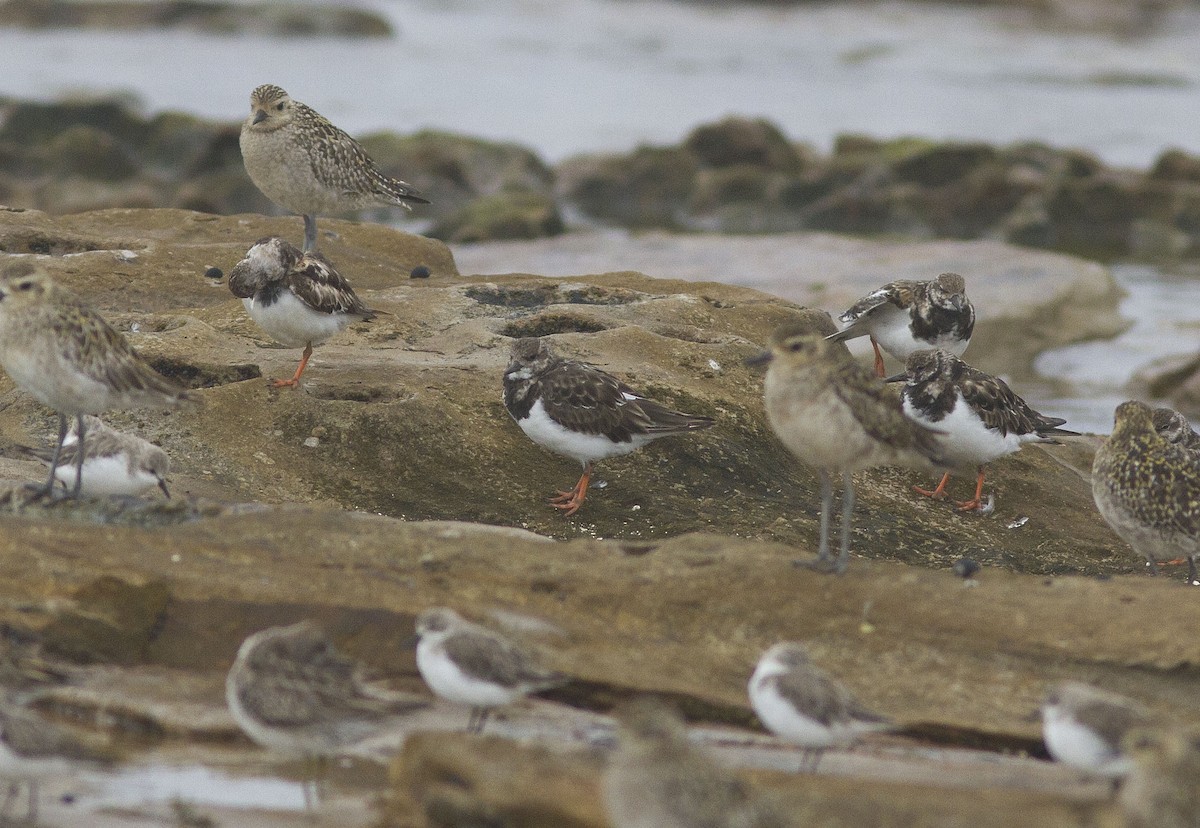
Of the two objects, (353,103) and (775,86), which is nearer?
(353,103)

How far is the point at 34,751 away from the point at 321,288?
19.2 ft

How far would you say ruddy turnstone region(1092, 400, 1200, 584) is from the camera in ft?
32.9

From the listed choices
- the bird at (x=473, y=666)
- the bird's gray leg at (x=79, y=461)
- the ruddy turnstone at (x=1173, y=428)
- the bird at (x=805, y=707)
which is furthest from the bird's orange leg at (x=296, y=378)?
the ruddy turnstone at (x=1173, y=428)

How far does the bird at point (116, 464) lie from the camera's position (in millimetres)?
9742

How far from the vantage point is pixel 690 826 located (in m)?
5.58

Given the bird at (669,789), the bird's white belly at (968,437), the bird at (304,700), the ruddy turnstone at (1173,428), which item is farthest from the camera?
the ruddy turnstone at (1173,428)

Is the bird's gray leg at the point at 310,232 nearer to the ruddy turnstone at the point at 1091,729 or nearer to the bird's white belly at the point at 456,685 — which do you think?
the bird's white belly at the point at 456,685

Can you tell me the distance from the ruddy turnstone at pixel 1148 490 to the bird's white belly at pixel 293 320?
5513 millimetres

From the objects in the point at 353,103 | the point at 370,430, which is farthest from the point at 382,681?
the point at 353,103

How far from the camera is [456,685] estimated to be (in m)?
6.91

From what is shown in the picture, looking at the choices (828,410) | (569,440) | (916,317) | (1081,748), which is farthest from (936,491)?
(1081,748)

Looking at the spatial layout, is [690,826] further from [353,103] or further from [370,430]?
[353,103]

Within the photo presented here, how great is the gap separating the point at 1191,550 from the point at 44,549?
6.83 m

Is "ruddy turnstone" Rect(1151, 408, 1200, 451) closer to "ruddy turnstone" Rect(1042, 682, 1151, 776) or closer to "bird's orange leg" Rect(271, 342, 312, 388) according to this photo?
"ruddy turnstone" Rect(1042, 682, 1151, 776)
